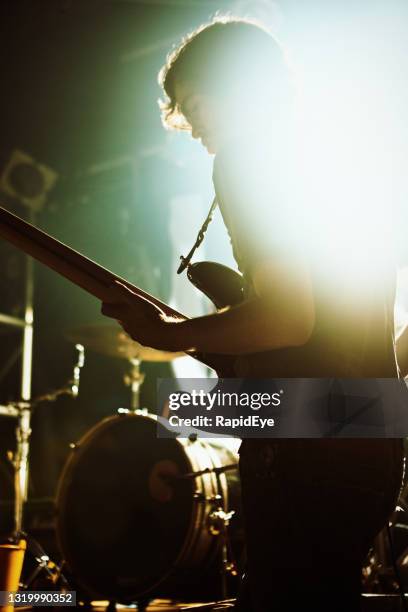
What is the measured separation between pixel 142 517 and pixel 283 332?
10.8ft

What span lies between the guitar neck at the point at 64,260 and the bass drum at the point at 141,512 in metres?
2.41

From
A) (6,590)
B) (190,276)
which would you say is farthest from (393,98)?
(6,590)

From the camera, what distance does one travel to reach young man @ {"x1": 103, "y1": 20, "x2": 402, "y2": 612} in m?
1.27

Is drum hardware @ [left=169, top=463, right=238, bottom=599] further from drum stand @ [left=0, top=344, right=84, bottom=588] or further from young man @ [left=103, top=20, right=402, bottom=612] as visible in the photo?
young man @ [left=103, top=20, right=402, bottom=612]

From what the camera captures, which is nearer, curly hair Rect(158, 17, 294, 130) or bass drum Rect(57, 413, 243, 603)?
curly hair Rect(158, 17, 294, 130)

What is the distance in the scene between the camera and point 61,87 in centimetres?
720

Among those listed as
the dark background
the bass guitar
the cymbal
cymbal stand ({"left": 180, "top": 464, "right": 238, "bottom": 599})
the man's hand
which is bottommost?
cymbal stand ({"left": 180, "top": 464, "right": 238, "bottom": 599})

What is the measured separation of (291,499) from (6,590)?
188 centimetres

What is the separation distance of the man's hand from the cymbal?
3826 mm

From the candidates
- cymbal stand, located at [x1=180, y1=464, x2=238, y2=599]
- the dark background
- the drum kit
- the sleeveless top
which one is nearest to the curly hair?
the sleeveless top

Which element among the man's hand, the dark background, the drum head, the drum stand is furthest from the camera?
the dark background

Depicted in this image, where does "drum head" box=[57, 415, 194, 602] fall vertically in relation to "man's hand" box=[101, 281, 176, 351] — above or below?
below

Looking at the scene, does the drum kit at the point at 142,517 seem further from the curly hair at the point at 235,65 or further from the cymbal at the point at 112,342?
the curly hair at the point at 235,65

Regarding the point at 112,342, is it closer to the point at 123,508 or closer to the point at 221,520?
the point at 123,508
